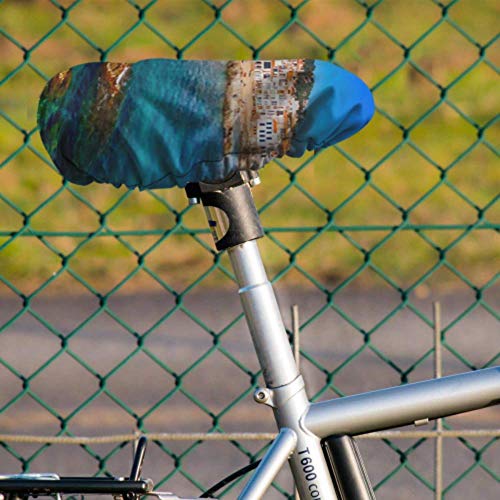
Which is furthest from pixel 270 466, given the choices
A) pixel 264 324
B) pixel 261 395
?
pixel 264 324

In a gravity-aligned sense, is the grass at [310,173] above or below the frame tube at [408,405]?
above

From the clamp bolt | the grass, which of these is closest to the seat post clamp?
the clamp bolt

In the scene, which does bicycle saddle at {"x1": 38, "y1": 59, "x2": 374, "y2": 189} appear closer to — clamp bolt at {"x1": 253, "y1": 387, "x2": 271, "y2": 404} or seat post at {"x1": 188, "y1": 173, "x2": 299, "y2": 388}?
seat post at {"x1": 188, "y1": 173, "x2": 299, "y2": 388}

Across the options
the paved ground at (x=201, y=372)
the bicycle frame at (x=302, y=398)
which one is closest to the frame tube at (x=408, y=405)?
the bicycle frame at (x=302, y=398)

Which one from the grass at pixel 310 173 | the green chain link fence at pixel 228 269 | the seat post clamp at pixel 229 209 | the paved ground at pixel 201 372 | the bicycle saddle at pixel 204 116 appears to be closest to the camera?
the bicycle saddle at pixel 204 116

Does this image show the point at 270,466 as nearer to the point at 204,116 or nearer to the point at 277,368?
the point at 277,368

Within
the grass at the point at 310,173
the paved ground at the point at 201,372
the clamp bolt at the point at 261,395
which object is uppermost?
the grass at the point at 310,173

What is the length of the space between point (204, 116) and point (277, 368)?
391 millimetres

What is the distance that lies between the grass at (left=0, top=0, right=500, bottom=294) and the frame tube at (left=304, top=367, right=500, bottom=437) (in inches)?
135

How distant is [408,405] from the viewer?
68.2 inches

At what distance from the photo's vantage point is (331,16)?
356 inches

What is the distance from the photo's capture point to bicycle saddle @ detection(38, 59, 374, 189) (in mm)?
1602

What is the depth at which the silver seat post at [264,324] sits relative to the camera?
171 cm

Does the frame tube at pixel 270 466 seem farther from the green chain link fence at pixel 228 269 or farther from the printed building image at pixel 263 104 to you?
the green chain link fence at pixel 228 269
